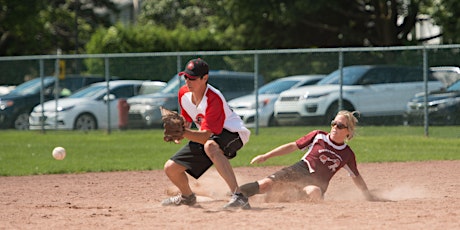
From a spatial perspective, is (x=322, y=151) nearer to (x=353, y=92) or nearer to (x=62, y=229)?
(x=62, y=229)

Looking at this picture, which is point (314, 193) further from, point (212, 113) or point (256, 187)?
point (212, 113)

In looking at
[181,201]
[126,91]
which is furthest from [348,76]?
[181,201]

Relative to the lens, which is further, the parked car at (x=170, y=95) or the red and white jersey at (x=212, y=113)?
the parked car at (x=170, y=95)

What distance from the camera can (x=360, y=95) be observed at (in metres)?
19.1

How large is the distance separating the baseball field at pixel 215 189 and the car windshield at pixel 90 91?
321 cm

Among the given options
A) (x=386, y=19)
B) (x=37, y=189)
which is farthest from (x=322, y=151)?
(x=386, y=19)

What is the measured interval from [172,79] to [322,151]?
12.5 metres

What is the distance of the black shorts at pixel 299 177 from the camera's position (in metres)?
8.74

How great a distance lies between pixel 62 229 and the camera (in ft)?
23.6

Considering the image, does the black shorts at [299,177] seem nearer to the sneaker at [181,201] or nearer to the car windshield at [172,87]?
the sneaker at [181,201]

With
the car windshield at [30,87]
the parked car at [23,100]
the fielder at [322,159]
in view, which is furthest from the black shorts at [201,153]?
the car windshield at [30,87]

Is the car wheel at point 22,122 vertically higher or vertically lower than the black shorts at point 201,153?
lower

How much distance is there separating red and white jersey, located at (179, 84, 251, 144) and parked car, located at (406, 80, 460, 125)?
10291 mm

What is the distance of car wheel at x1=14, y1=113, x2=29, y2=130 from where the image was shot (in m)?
22.5
